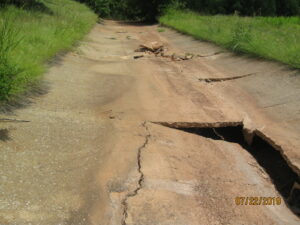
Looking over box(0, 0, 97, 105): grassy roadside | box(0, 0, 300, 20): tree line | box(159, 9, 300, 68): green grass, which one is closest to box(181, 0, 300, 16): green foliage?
box(0, 0, 300, 20): tree line

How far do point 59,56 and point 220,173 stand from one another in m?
→ 4.87

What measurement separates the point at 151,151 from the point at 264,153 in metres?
1.56

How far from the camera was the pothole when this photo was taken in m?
3.69

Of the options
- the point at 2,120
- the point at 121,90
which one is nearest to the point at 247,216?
the point at 2,120

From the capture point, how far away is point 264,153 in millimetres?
4621

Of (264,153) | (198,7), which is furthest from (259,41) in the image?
(198,7)

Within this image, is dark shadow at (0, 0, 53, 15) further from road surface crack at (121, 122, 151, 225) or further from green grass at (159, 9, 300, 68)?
road surface crack at (121, 122, 151, 225)

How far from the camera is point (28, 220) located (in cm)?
258

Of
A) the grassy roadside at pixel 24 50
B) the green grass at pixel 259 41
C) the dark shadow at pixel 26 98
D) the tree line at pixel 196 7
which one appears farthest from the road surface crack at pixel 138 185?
the tree line at pixel 196 7

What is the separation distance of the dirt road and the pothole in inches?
0.6

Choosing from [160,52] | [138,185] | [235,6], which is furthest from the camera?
[235,6]
